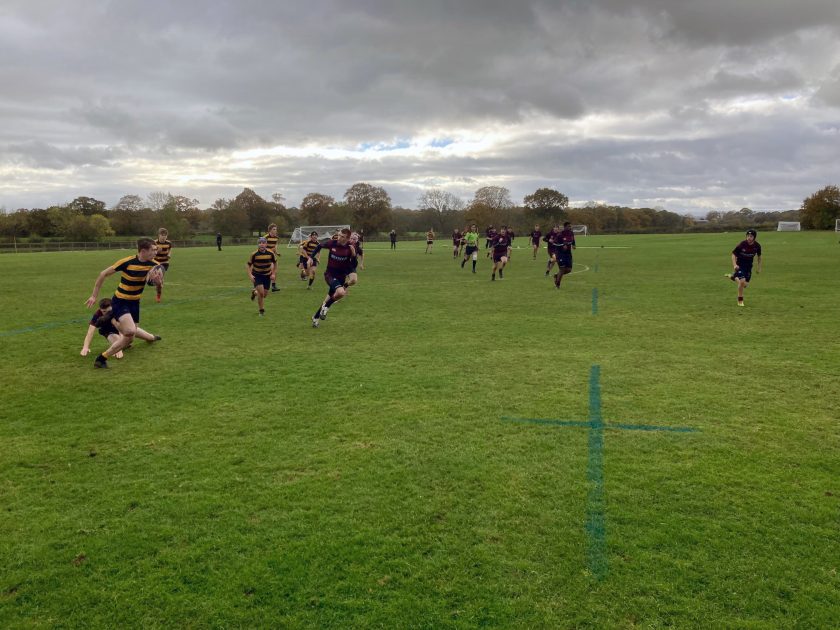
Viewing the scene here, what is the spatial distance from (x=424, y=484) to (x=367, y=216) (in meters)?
107

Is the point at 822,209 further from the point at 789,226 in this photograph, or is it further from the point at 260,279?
the point at 260,279

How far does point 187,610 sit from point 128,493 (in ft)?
5.68

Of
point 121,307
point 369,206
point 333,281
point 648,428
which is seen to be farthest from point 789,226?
point 121,307

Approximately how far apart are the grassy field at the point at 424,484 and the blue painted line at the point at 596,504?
3 cm

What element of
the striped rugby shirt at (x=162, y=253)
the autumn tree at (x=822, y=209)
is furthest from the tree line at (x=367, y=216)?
the striped rugby shirt at (x=162, y=253)

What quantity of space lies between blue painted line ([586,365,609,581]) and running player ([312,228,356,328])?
281 inches

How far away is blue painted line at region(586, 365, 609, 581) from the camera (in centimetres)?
365

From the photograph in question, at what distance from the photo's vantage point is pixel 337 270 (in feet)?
40.8

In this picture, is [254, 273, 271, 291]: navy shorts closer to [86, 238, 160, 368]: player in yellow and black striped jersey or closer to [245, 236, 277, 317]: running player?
[245, 236, 277, 317]: running player

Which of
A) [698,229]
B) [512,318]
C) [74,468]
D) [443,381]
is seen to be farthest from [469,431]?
[698,229]

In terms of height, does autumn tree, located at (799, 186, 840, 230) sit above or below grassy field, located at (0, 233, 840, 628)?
above

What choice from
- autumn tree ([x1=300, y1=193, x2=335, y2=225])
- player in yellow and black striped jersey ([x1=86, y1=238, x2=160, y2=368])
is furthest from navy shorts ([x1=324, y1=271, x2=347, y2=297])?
autumn tree ([x1=300, y1=193, x2=335, y2=225])

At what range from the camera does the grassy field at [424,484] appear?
11.0 ft

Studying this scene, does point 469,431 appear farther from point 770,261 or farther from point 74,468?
point 770,261
